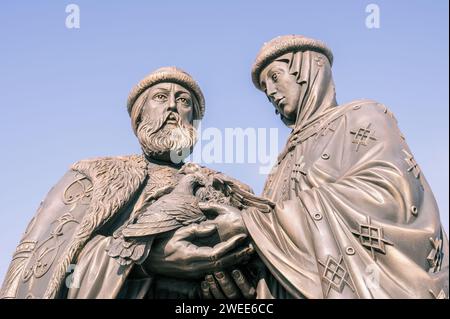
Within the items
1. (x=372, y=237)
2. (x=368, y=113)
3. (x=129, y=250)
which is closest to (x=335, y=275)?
(x=372, y=237)

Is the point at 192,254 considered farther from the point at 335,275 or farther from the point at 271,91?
the point at 271,91

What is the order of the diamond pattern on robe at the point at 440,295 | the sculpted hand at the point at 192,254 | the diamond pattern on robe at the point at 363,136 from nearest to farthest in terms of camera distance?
the diamond pattern on robe at the point at 440,295 < the sculpted hand at the point at 192,254 < the diamond pattern on robe at the point at 363,136

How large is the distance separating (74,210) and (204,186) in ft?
3.67

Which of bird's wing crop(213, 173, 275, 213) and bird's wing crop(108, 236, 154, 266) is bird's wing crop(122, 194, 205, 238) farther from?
bird's wing crop(213, 173, 275, 213)

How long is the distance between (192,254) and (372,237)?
52.9 inches

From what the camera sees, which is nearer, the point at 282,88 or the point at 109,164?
the point at 109,164

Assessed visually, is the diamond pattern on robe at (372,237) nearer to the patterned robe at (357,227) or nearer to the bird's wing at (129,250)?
the patterned robe at (357,227)

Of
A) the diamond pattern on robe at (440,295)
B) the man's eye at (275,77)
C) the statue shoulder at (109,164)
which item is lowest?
the diamond pattern on robe at (440,295)

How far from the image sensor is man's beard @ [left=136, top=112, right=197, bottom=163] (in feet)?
22.5

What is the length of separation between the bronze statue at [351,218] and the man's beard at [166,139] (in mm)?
955

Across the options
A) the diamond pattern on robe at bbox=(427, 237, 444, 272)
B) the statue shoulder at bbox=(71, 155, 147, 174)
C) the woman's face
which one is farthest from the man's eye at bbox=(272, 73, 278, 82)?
the diamond pattern on robe at bbox=(427, 237, 444, 272)

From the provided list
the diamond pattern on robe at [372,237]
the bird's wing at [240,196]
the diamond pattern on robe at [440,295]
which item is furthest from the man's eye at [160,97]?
the diamond pattern on robe at [440,295]

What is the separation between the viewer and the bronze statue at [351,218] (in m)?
4.99

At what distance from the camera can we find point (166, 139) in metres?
6.87
